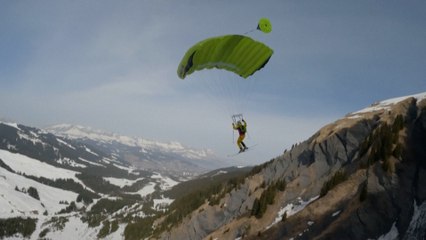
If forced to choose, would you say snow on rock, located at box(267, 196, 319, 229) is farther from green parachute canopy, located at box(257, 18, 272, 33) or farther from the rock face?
green parachute canopy, located at box(257, 18, 272, 33)

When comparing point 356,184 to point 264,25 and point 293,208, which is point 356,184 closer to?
point 293,208

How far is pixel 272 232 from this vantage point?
41750 millimetres

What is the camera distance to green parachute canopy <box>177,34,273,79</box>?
77.5 feet

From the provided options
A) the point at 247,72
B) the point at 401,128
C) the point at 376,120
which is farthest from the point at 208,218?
the point at 247,72

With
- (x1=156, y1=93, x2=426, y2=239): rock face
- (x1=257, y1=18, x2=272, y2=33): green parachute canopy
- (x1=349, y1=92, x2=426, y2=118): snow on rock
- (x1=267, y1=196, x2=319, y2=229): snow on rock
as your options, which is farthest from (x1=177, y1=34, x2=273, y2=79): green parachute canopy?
(x1=349, y1=92, x2=426, y2=118): snow on rock

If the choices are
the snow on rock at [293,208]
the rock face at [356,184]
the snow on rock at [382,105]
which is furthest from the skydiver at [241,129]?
the snow on rock at [382,105]

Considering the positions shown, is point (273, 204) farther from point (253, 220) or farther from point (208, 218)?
point (208, 218)

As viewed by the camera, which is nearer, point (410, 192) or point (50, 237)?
point (410, 192)

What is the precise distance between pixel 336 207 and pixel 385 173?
6.02 m

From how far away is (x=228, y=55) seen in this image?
25.1 m

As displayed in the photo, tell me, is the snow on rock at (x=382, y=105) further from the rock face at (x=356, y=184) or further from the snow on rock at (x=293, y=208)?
the snow on rock at (x=293, y=208)

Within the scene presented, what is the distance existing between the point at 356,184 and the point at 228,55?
75.8 feet

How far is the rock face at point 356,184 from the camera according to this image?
110 ft

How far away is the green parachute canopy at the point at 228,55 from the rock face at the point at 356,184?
18752mm
